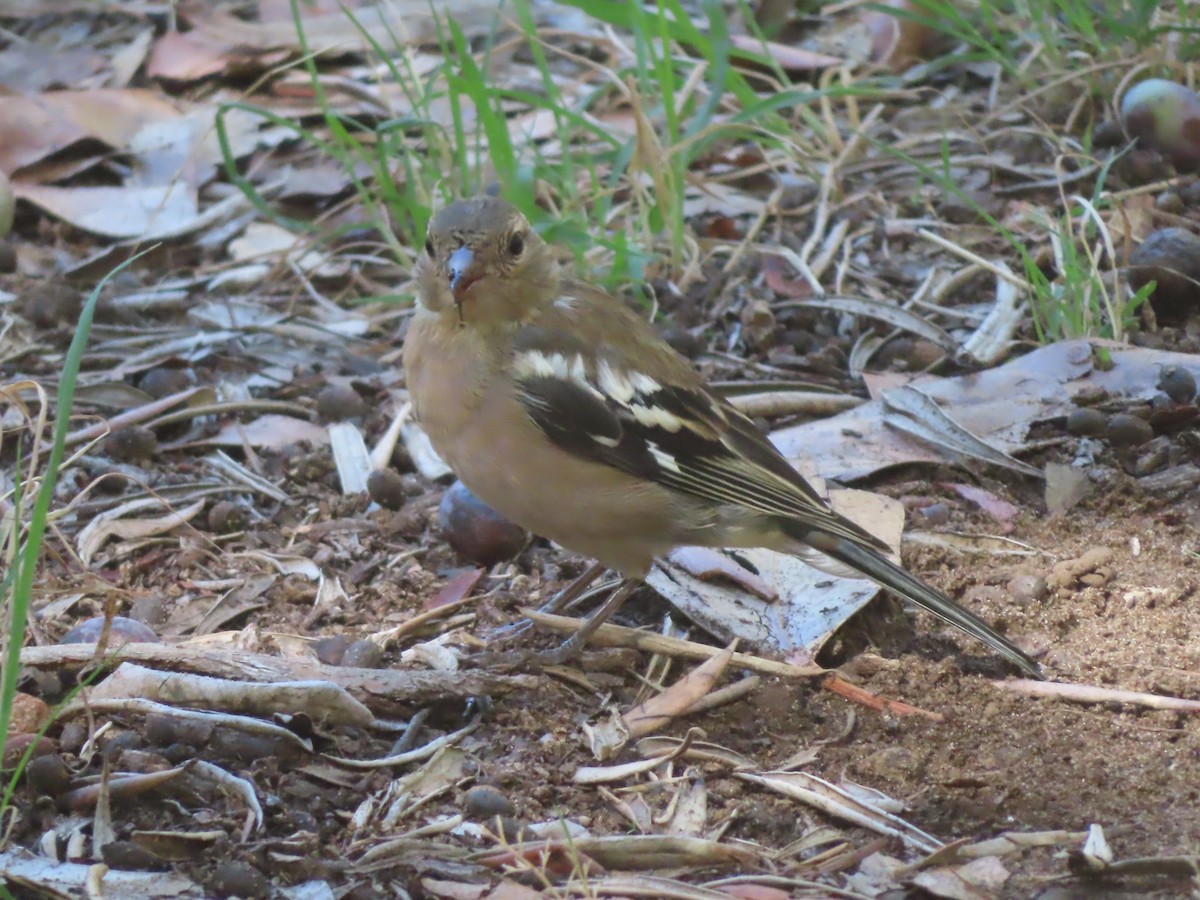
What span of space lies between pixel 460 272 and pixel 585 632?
1128mm

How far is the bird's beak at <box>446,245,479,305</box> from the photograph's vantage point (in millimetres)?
4176

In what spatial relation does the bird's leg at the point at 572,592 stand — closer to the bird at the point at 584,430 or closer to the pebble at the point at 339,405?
the bird at the point at 584,430

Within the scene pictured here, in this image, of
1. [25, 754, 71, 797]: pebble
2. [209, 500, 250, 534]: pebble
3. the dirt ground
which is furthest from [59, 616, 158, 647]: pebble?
[209, 500, 250, 534]: pebble

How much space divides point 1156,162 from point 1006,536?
97.7 inches

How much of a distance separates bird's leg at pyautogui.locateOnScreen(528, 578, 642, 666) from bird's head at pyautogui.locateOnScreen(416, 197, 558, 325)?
90 centimetres

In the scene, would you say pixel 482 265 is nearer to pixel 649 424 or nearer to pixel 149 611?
pixel 649 424

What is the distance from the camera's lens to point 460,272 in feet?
13.7

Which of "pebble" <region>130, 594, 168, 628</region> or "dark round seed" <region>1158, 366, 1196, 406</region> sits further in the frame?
"dark round seed" <region>1158, 366, 1196, 406</region>

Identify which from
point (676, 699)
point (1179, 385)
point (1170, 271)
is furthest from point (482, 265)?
point (1170, 271)

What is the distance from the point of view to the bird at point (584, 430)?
13.4ft

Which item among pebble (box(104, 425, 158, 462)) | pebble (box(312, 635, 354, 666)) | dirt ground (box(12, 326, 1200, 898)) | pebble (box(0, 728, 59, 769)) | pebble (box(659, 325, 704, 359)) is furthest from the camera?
pebble (box(659, 325, 704, 359))

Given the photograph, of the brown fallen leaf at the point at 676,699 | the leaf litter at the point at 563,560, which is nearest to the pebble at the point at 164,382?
the leaf litter at the point at 563,560

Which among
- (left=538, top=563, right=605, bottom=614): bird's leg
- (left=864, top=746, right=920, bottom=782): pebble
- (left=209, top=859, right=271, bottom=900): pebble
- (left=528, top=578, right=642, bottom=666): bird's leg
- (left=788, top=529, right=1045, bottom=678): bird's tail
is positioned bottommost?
(left=538, top=563, right=605, bottom=614): bird's leg

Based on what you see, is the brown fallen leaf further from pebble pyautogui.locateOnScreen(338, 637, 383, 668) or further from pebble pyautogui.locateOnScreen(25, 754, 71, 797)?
pebble pyautogui.locateOnScreen(25, 754, 71, 797)
